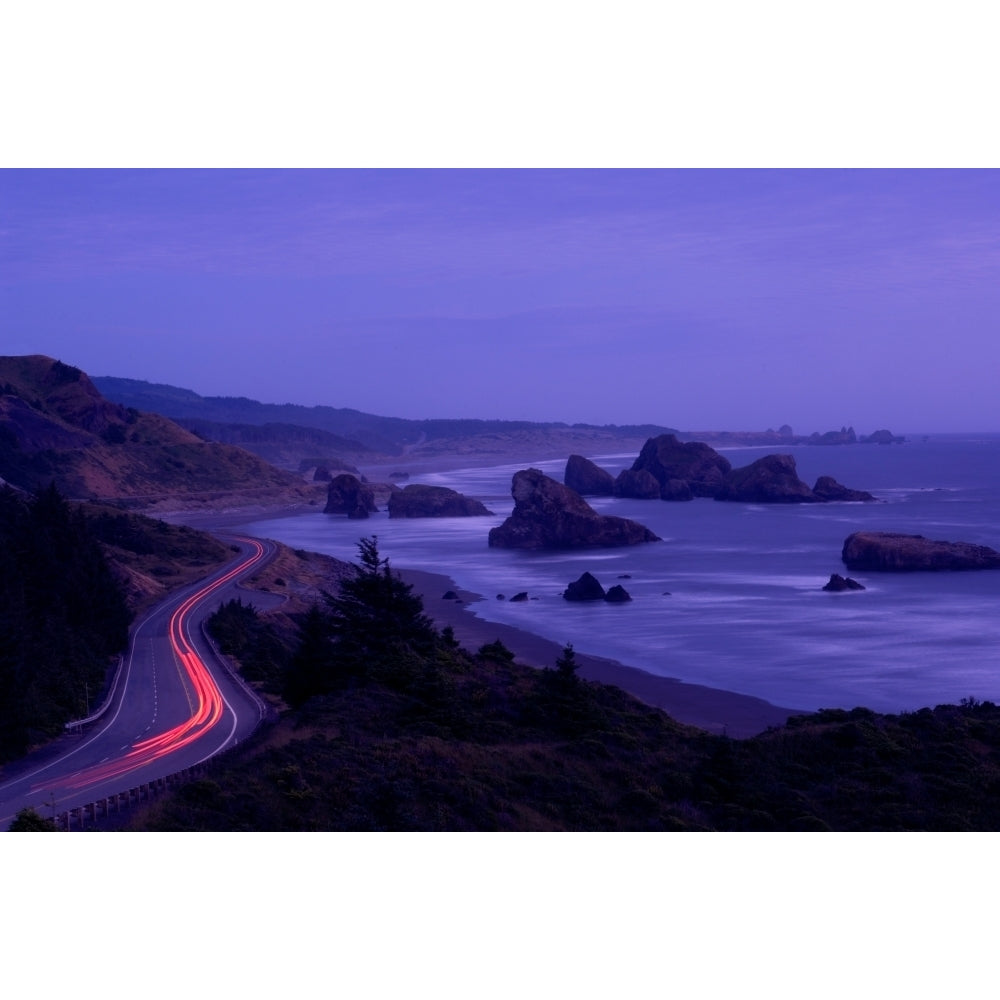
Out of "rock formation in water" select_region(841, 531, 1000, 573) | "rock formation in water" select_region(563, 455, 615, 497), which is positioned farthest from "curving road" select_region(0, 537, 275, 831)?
"rock formation in water" select_region(563, 455, 615, 497)

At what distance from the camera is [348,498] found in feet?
336

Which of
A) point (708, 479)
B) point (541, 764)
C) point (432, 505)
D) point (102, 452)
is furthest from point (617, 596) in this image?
point (708, 479)

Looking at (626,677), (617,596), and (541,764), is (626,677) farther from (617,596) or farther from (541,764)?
(541,764)

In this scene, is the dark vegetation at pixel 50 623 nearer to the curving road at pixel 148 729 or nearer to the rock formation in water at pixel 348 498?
the curving road at pixel 148 729

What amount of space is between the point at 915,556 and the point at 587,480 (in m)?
66.6

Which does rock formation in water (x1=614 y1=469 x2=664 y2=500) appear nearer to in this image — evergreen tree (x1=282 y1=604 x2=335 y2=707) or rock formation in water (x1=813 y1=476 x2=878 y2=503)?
rock formation in water (x1=813 y1=476 x2=878 y2=503)

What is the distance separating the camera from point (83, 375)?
4464 inches

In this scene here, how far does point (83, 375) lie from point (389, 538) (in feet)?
172

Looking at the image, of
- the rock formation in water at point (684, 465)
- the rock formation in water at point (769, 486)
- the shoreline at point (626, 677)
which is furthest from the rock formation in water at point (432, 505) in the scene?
the shoreline at point (626, 677)

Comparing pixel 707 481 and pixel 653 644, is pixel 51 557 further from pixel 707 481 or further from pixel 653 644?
pixel 707 481


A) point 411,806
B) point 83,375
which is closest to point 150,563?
point 411,806

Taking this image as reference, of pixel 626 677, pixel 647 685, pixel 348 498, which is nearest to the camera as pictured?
pixel 647 685

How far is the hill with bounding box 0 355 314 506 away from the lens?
90.7 metres

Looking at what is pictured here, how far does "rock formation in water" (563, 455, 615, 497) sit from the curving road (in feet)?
292
